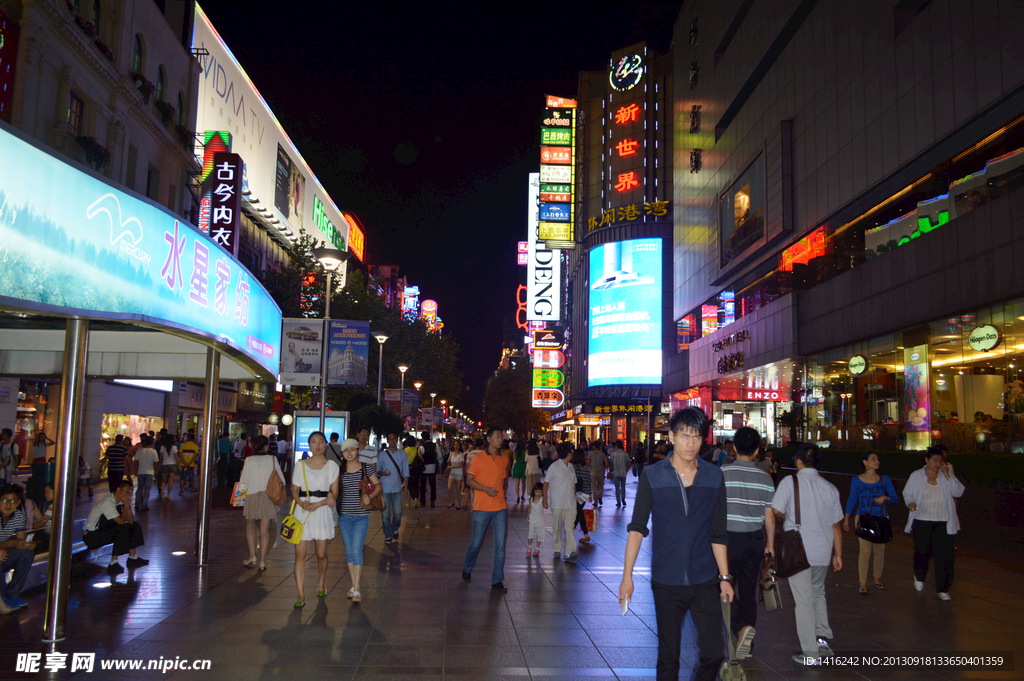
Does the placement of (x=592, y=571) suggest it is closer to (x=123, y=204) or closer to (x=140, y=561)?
(x=140, y=561)

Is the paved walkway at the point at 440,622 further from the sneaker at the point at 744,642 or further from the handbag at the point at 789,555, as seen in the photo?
the handbag at the point at 789,555

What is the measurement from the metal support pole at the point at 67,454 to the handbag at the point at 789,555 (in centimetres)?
632

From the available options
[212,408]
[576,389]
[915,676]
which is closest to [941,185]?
[915,676]

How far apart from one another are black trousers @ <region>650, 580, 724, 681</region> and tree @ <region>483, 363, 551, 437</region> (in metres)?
79.3

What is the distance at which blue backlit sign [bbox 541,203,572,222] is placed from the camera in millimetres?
58688

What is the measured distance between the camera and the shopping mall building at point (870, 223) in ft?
54.7

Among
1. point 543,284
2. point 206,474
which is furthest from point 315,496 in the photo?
point 543,284

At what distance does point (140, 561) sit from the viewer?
10.6 metres

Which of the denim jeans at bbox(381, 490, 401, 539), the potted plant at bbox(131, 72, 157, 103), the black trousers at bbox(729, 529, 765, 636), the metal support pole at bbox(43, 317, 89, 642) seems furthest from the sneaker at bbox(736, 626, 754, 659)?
the potted plant at bbox(131, 72, 157, 103)

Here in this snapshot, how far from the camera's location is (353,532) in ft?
29.4

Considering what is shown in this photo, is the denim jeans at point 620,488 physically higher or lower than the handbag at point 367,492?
lower

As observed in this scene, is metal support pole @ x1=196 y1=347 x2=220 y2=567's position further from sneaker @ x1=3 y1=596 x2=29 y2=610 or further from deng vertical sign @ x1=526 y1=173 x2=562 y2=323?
deng vertical sign @ x1=526 y1=173 x2=562 y2=323

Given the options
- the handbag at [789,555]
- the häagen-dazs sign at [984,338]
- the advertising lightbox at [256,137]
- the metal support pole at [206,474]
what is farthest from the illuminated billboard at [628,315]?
the handbag at [789,555]

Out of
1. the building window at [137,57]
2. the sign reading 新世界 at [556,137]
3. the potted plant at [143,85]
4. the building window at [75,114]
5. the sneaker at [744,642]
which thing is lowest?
the sneaker at [744,642]
